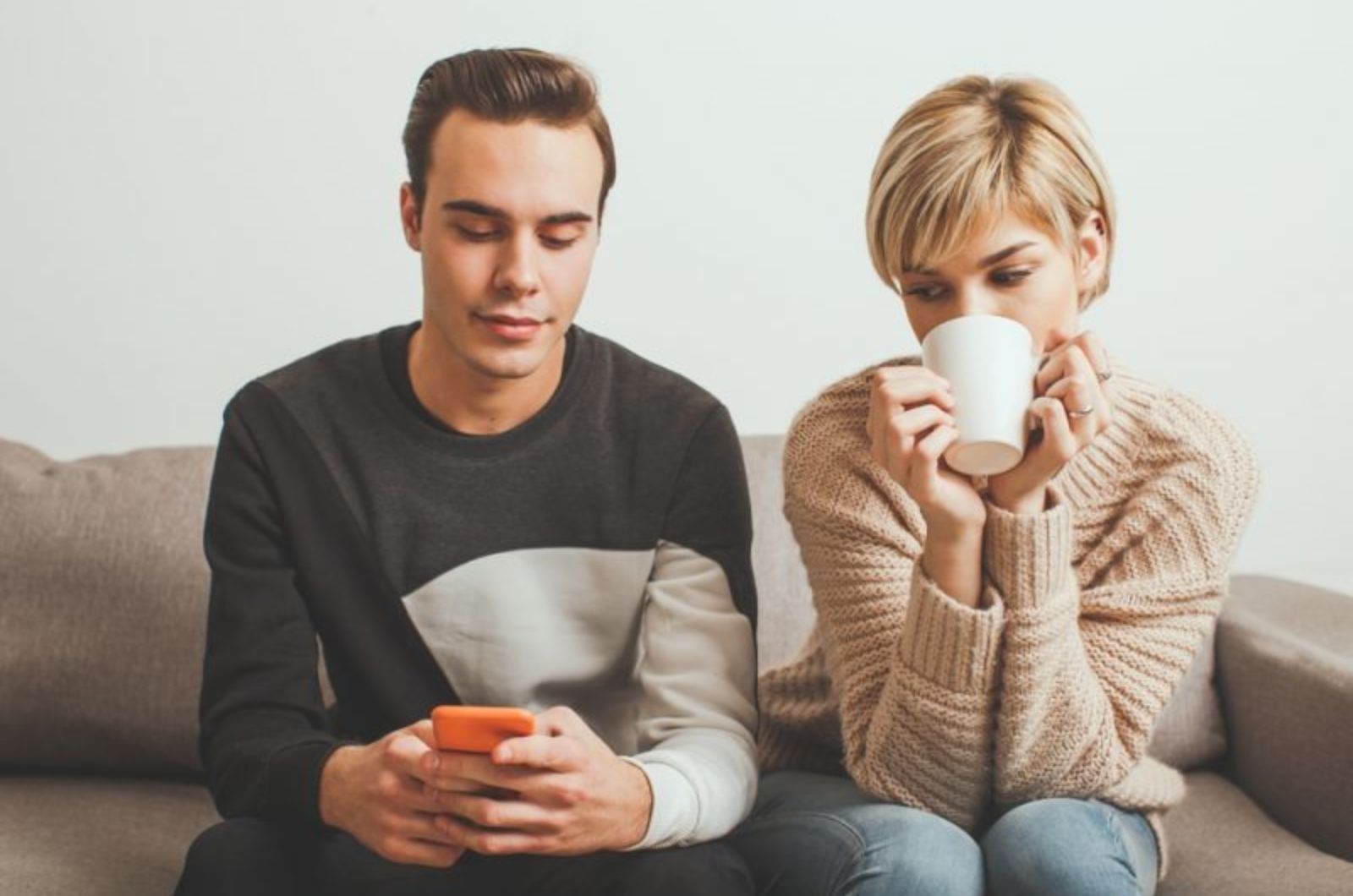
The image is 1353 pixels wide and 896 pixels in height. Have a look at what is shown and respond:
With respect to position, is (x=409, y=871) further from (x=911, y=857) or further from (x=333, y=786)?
(x=911, y=857)

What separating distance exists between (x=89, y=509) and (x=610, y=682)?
0.73 m

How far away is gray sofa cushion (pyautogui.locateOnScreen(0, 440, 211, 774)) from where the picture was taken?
5.98ft

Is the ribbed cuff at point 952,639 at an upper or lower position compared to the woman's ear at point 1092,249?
lower

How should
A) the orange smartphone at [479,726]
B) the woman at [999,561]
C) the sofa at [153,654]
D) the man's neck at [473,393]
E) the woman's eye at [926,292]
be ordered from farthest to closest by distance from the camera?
the sofa at [153,654] < the man's neck at [473,393] < the woman's eye at [926,292] < the woman at [999,561] < the orange smartphone at [479,726]

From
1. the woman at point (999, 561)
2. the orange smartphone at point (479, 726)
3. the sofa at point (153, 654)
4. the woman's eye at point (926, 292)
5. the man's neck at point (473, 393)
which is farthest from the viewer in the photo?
the sofa at point (153, 654)

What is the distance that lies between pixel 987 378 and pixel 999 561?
0.20 m

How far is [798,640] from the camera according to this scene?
1.85 metres

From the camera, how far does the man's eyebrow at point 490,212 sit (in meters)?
1.43

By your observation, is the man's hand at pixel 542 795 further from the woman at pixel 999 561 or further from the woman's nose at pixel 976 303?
the woman's nose at pixel 976 303

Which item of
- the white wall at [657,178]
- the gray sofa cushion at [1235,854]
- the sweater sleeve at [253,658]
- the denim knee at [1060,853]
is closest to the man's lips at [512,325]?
the sweater sleeve at [253,658]

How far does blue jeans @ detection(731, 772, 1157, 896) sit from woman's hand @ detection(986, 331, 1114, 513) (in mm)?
270

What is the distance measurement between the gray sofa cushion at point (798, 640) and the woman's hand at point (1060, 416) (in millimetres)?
514

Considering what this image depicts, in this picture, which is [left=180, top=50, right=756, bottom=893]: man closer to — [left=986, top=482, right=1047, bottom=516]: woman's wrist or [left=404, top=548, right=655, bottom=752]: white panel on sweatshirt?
[left=404, top=548, right=655, bottom=752]: white panel on sweatshirt

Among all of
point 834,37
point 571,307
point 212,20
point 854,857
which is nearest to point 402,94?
point 212,20
